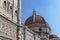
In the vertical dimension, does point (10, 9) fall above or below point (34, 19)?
below

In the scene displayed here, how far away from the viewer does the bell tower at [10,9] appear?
72.1 feet

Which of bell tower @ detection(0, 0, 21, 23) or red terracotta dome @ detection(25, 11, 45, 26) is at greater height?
red terracotta dome @ detection(25, 11, 45, 26)

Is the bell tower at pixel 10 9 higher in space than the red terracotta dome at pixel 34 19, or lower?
lower

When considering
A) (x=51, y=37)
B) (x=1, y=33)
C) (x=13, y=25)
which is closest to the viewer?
(x=1, y=33)

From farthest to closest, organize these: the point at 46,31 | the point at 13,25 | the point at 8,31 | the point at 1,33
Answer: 1. the point at 46,31
2. the point at 13,25
3. the point at 8,31
4. the point at 1,33

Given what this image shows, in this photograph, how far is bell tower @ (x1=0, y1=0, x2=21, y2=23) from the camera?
72.1 feet

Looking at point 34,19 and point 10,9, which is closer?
point 10,9

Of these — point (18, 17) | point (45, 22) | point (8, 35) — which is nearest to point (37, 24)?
point (45, 22)

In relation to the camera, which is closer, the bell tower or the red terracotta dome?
the bell tower

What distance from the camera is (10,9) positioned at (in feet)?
80.4

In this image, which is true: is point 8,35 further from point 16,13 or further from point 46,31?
point 46,31

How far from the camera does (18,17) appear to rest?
2659cm

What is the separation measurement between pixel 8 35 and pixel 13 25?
84.6 inches

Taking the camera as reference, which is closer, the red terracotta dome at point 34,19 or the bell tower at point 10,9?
the bell tower at point 10,9
